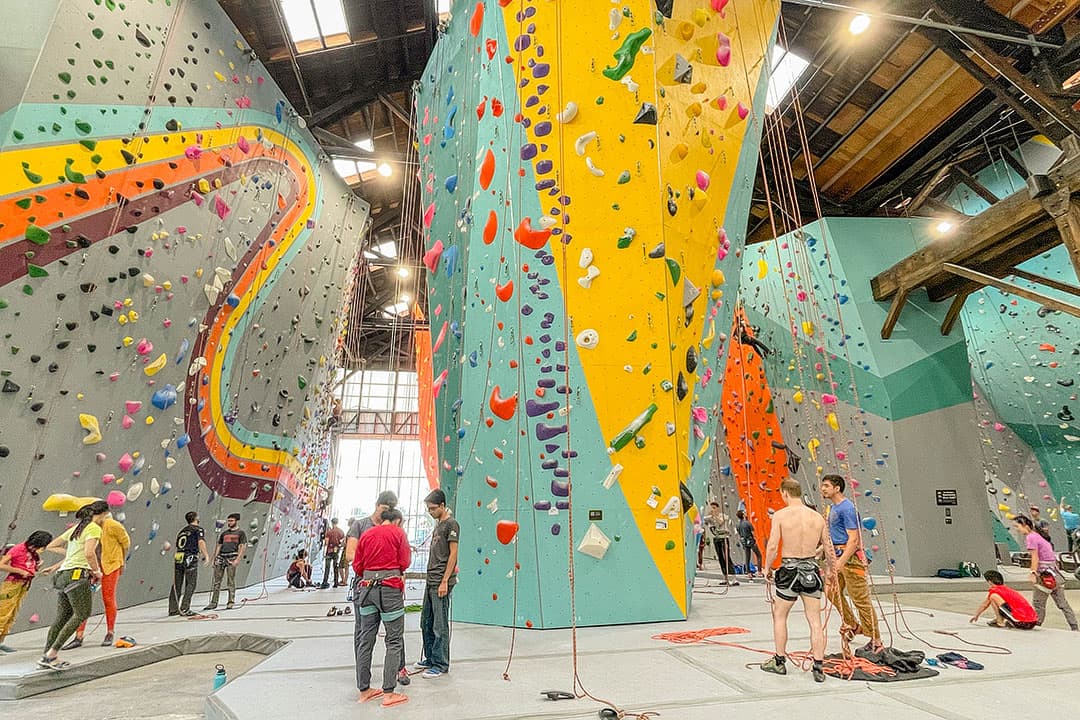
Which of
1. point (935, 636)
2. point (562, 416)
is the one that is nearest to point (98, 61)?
point (562, 416)

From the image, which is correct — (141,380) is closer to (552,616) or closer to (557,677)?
(552,616)

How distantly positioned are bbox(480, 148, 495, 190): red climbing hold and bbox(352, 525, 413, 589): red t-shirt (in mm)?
3380

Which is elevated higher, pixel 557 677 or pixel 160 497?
pixel 160 497

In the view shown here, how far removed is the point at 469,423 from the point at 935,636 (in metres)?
3.81

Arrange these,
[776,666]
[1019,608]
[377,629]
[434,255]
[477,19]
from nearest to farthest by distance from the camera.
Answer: [377,629], [776,666], [1019,608], [477,19], [434,255]

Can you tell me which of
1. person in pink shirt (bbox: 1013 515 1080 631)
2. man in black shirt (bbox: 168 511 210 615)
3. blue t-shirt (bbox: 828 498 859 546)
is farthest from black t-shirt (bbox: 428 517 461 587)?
person in pink shirt (bbox: 1013 515 1080 631)

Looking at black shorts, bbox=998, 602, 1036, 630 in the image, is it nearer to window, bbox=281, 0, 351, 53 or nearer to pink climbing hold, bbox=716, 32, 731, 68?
pink climbing hold, bbox=716, 32, 731, 68

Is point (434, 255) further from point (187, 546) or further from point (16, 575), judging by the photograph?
point (16, 575)

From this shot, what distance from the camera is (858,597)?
342cm

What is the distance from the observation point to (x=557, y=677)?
2996 millimetres

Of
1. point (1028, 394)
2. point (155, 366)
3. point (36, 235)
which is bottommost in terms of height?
point (155, 366)

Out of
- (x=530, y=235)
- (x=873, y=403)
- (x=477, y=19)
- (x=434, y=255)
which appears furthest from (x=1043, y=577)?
(x=477, y=19)

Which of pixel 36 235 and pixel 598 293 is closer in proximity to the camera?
pixel 36 235

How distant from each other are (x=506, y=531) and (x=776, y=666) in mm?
2125
